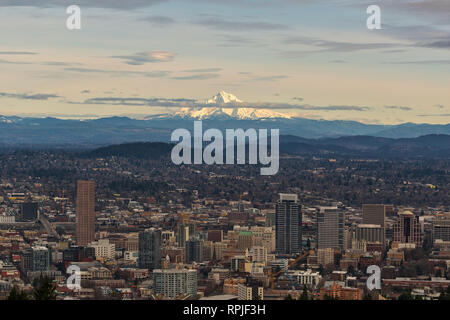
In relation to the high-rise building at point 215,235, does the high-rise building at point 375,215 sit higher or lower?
higher

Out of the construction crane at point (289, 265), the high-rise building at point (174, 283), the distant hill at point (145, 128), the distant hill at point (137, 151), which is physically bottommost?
the construction crane at point (289, 265)

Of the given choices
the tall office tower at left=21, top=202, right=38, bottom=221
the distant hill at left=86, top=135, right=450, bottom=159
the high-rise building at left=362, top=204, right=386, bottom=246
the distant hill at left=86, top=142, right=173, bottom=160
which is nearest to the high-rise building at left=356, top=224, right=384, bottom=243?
the high-rise building at left=362, top=204, right=386, bottom=246

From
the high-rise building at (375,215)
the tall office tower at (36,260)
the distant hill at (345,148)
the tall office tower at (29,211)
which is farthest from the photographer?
the distant hill at (345,148)

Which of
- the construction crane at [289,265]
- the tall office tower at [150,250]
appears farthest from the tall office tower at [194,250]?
the construction crane at [289,265]

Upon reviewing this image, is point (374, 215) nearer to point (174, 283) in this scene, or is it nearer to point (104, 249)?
point (104, 249)

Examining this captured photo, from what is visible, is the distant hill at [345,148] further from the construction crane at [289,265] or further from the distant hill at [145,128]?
the construction crane at [289,265]

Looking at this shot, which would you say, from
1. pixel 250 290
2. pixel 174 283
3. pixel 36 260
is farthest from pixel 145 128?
pixel 250 290

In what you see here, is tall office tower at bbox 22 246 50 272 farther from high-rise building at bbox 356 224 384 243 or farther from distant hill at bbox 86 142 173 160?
distant hill at bbox 86 142 173 160
